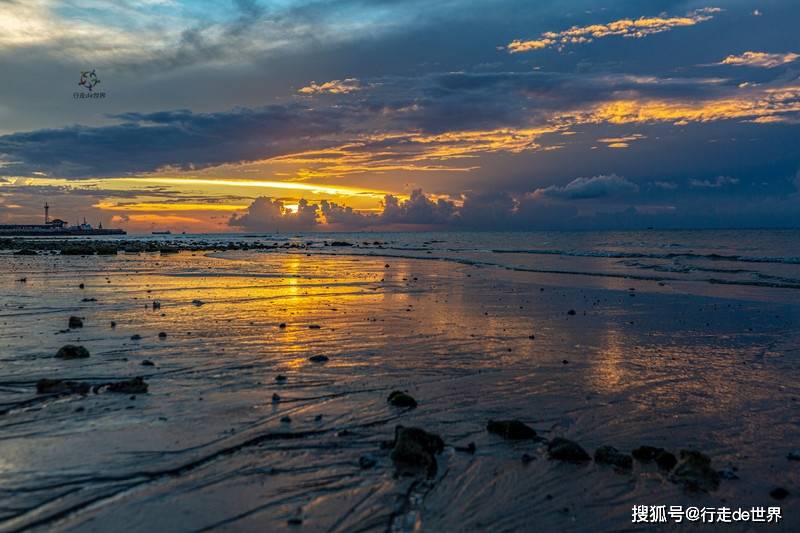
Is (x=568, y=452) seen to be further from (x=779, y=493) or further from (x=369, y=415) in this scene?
(x=369, y=415)

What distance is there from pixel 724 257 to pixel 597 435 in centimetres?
7476

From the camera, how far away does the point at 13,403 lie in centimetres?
1078

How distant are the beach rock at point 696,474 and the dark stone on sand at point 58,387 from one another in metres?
10.6

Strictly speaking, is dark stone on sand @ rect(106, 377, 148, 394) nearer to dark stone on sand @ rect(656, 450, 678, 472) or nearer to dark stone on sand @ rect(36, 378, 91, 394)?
dark stone on sand @ rect(36, 378, 91, 394)

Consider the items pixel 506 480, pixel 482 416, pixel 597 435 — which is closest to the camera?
pixel 506 480

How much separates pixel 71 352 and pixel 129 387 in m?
3.83

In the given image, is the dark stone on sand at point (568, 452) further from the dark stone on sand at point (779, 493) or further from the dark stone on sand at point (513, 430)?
the dark stone on sand at point (779, 493)

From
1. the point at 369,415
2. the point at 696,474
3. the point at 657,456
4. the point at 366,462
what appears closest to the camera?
the point at 696,474

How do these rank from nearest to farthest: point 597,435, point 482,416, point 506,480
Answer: point 506,480 < point 597,435 < point 482,416

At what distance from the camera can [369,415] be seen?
34.9 feet

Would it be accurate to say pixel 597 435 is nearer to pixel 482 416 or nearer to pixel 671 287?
pixel 482 416

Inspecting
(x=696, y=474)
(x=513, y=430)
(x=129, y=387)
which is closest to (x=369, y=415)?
(x=513, y=430)

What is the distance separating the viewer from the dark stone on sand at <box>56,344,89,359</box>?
1428 cm

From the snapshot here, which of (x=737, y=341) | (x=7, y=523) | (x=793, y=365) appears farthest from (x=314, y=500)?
(x=737, y=341)
